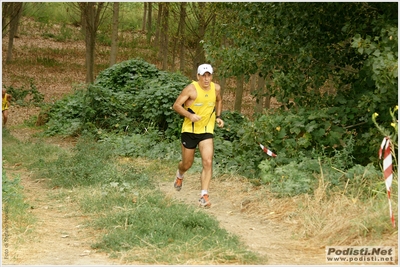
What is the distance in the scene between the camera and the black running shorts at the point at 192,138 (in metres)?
9.45

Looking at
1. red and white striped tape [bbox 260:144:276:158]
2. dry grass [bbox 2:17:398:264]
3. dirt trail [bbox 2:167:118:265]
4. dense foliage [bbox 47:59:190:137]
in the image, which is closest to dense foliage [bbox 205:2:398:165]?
red and white striped tape [bbox 260:144:276:158]

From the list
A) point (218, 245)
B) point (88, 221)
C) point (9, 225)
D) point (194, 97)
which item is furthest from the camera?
point (194, 97)

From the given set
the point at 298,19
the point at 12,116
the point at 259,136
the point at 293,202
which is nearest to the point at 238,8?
the point at 298,19

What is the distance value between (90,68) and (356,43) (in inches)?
615

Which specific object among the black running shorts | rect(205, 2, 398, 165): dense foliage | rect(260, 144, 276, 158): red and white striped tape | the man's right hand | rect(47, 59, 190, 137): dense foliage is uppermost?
rect(205, 2, 398, 165): dense foliage

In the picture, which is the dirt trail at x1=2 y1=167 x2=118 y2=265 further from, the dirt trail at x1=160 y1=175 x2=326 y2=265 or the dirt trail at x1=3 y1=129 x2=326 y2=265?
the dirt trail at x1=160 y1=175 x2=326 y2=265

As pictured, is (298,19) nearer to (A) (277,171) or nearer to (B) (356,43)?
(B) (356,43)

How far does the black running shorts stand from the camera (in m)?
9.45

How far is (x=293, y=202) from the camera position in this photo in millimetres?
8891

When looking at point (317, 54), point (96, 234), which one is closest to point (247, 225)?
point (96, 234)

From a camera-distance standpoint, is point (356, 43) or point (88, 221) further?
point (356, 43)

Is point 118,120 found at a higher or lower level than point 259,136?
lower

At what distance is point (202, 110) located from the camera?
9305 mm

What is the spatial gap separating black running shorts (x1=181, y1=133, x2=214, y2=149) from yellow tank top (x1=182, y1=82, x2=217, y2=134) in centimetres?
5
